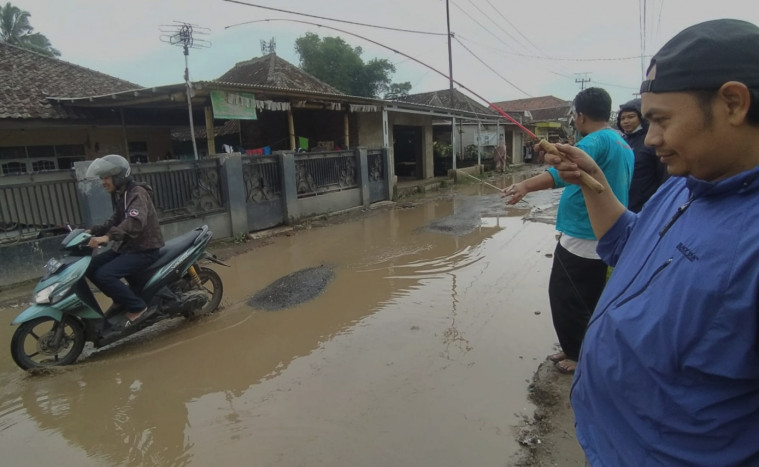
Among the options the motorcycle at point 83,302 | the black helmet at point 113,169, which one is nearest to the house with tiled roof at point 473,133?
the motorcycle at point 83,302

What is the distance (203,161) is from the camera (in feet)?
27.6

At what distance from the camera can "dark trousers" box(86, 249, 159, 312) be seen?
3.98 m

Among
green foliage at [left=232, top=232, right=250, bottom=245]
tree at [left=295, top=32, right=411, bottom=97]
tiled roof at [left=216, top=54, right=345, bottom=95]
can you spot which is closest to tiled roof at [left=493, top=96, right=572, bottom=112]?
tree at [left=295, top=32, right=411, bottom=97]

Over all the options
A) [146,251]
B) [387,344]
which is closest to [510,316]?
[387,344]

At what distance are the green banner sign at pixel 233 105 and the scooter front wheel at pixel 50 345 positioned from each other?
6.65 m

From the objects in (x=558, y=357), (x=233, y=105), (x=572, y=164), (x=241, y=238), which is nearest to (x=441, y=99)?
(x=233, y=105)

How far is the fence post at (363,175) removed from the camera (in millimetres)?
12633

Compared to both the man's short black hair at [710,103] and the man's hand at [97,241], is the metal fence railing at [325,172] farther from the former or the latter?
the man's short black hair at [710,103]

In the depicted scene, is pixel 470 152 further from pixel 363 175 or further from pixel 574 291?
pixel 574 291

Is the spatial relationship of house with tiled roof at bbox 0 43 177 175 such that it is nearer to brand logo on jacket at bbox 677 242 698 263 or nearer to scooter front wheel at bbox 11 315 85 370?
scooter front wheel at bbox 11 315 85 370

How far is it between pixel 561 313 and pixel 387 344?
1.56 m

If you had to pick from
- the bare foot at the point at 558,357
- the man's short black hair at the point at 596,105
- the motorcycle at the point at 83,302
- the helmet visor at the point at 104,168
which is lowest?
the bare foot at the point at 558,357

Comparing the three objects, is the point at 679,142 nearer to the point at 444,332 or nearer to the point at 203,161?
the point at 444,332

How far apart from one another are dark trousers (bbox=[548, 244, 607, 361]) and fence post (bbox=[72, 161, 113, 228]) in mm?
6464
